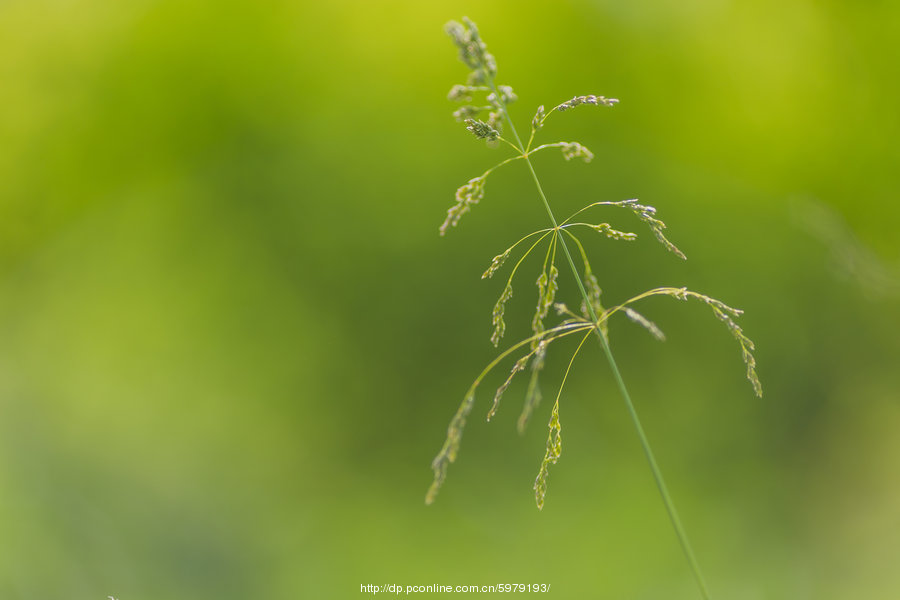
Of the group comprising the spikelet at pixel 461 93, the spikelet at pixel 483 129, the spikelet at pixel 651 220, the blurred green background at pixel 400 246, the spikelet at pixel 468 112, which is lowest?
the spikelet at pixel 651 220

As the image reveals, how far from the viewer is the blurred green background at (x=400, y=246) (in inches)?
78.7

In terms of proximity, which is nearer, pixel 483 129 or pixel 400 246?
pixel 483 129

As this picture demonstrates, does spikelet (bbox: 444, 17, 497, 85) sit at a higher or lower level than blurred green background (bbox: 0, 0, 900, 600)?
lower

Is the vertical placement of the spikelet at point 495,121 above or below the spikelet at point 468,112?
below

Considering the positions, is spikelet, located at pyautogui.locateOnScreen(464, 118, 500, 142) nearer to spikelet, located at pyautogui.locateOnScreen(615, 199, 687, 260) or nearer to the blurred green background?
spikelet, located at pyautogui.locateOnScreen(615, 199, 687, 260)

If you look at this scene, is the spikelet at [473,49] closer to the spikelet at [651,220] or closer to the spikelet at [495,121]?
the spikelet at [495,121]

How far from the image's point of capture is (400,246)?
222 cm

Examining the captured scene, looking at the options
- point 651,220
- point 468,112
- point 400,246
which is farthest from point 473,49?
point 400,246

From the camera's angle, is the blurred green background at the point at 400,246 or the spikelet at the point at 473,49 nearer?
the spikelet at the point at 473,49

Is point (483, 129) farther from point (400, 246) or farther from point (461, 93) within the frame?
point (400, 246)

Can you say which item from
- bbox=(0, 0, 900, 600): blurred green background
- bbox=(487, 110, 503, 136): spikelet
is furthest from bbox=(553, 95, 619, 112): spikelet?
bbox=(0, 0, 900, 600): blurred green background

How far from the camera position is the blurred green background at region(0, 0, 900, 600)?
2.00 meters

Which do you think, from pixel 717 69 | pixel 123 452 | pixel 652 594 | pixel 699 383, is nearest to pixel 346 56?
pixel 717 69

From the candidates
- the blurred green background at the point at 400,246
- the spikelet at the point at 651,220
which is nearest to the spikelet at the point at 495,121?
the spikelet at the point at 651,220
